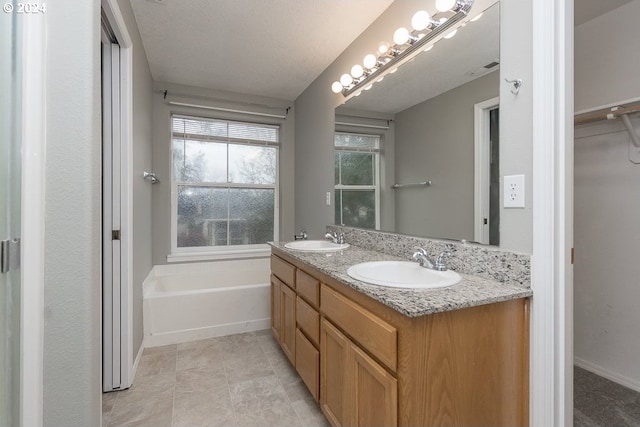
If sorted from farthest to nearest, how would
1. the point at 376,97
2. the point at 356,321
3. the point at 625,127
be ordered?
1. the point at 376,97
2. the point at 625,127
3. the point at 356,321

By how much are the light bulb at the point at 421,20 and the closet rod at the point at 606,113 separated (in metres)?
1.22

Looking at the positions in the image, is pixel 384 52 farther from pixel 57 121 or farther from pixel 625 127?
pixel 57 121

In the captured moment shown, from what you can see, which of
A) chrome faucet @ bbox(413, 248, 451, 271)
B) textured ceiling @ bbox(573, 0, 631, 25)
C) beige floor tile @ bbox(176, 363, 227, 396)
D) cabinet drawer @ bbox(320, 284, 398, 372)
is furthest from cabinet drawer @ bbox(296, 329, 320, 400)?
textured ceiling @ bbox(573, 0, 631, 25)

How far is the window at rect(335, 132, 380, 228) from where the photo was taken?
2.04 m

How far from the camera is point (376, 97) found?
2.00 meters

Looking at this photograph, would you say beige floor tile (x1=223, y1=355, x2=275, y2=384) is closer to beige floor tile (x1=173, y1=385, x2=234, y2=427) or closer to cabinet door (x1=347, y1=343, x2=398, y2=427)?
beige floor tile (x1=173, y1=385, x2=234, y2=427)

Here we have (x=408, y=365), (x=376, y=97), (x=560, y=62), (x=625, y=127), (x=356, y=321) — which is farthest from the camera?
(x=376, y=97)

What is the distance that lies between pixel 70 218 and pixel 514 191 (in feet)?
5.11

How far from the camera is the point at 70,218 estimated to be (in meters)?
0.93

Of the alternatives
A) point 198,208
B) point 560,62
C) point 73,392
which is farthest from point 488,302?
point 198,208

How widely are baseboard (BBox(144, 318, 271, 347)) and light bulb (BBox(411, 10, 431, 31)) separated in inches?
97.3

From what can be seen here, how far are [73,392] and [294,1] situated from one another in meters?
2.21

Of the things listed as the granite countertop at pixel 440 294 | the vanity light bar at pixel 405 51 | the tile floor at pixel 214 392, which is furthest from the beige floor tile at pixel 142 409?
the vanity light bar at pixel 405 51

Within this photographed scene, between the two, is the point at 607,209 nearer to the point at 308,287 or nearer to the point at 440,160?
the point at 440,160
